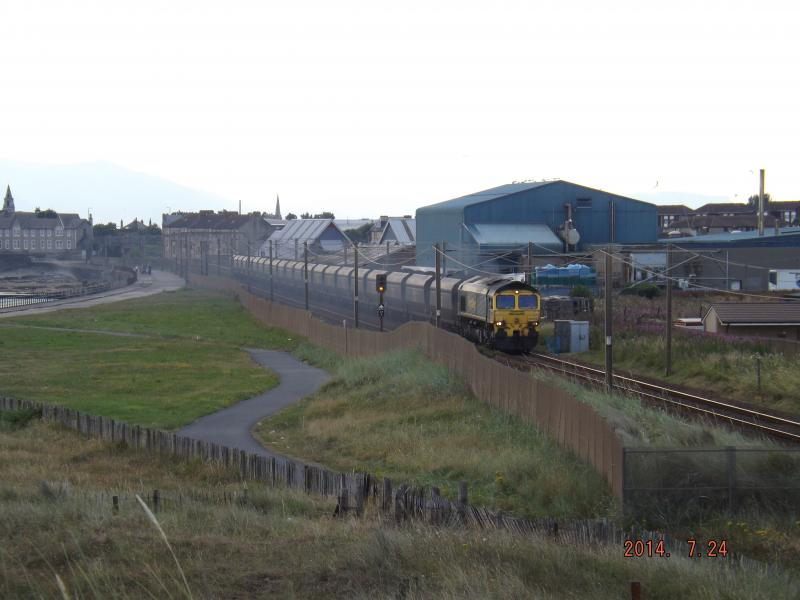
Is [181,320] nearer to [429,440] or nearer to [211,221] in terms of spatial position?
[429,440]

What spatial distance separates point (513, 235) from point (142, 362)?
1409 inches

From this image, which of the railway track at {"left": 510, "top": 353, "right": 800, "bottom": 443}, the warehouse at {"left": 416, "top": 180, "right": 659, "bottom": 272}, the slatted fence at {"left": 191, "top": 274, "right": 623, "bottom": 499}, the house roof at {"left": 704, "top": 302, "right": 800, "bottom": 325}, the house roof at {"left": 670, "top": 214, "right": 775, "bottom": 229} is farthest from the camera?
the house roof at {"left": 670, "top": 214, "right": 775, "bottom": 229}

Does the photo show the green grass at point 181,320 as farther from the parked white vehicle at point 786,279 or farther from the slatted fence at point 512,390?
the parked white vehicle at point 786,279

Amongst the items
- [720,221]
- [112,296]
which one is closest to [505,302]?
[112,296]

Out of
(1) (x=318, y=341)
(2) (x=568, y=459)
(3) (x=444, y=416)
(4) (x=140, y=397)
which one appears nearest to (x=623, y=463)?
(2) (x=568, y=459)

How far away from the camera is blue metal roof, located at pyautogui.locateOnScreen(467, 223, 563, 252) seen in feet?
240

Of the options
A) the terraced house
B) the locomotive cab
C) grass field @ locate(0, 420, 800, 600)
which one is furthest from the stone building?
grass field @ locate(0, 420, 800, 600)

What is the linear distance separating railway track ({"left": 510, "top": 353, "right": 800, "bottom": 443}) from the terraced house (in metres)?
166

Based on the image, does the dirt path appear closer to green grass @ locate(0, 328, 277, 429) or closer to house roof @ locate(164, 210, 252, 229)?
house roof @ locate(164, 210, 252, 229)

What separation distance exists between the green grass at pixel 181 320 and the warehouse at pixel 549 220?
17.2 m

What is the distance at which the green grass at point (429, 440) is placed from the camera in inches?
742

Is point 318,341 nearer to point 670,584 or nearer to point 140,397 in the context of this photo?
point 140,397

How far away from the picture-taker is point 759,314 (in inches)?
1583

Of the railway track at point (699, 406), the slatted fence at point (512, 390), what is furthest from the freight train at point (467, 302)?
the slatted fence at point (512, 390)
